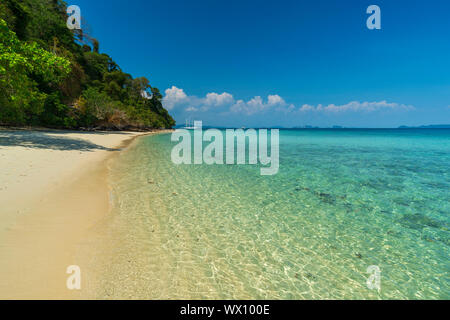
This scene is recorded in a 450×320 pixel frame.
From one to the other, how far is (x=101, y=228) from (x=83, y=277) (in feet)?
5.52

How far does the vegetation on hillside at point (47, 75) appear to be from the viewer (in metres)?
11.4

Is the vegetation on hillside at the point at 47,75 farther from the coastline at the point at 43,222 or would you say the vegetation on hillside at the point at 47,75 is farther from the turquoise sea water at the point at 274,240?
the turquoise sea water at the point at 274,240

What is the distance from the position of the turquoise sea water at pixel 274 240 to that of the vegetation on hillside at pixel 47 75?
9.99 metres

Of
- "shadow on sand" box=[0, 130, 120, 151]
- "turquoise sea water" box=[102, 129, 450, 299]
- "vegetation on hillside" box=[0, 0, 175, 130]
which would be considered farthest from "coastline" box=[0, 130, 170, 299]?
"vegetation on hillside" box=[0, 0, 175, 130]

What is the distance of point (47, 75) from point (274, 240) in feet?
57.6

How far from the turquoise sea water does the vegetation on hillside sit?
9989 mm

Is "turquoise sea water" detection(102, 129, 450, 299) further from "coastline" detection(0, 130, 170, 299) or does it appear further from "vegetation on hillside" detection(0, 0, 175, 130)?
"vegetation on hillside" detection(0, 0, 175, 130)

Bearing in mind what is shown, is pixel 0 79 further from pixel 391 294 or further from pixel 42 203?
pixel 391 294

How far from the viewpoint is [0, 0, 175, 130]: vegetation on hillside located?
1136 centimetres

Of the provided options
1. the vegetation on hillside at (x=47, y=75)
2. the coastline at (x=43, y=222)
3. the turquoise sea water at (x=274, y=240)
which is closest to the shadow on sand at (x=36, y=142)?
the vegetation on hillside at (x=47, y=75)

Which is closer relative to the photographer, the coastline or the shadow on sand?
the coastline

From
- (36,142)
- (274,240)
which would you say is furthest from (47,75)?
(274,240)
